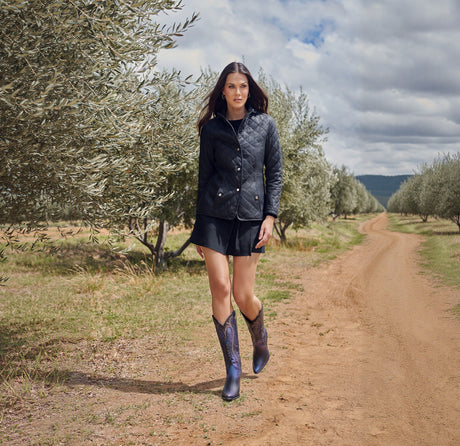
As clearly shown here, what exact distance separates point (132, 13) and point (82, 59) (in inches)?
29.9

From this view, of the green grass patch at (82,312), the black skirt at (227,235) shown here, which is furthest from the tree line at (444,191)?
the black skirt at (227,235)

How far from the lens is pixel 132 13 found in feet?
15.1

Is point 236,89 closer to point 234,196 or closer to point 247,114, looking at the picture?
point 247,114

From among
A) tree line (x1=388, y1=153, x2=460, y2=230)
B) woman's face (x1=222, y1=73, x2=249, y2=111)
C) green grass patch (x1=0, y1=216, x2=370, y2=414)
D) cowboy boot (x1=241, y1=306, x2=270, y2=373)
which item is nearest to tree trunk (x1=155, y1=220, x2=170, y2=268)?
green grass patch (x1=0, y1=216, x2=370, y2=414)

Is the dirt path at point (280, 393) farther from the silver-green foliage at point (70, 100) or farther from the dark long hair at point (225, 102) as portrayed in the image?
the dark long hair at point (225, 102)

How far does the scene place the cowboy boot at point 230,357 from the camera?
172 inches

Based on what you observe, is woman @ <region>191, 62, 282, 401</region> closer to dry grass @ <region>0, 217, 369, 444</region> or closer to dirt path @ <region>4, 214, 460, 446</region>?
dirt path @ <region>4, 214, 460, 446</region>

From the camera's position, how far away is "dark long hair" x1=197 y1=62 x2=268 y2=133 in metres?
4.53

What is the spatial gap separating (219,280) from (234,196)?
0.90 m

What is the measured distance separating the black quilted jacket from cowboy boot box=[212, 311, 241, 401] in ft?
3.96

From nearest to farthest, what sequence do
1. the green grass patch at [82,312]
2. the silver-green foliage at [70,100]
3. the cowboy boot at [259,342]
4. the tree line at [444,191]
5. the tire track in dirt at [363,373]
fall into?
the tire track in dirt at [363,373] → the silver-green foliage at [70,100] → the cowboy boot at [259,342] → the green grass patch at [82,312] → the tree line at [444,191]

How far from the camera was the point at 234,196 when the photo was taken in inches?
171

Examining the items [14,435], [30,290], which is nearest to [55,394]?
[14,435]

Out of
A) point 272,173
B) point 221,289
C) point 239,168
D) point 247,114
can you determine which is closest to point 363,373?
point 221,289
